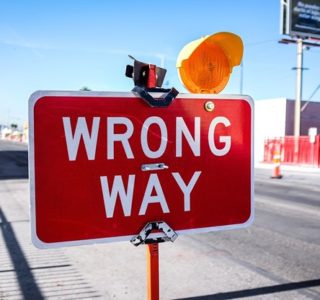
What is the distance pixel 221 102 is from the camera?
7.28 ft

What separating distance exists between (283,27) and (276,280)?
89.4 ft

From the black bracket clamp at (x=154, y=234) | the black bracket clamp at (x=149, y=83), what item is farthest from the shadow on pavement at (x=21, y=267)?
the black bracket clamp at (x=149, y=83)

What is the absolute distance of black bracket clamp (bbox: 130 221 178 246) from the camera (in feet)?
6.79

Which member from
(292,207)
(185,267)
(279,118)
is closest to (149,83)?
(185,267)

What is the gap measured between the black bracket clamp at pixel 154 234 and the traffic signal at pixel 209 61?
2.42ft

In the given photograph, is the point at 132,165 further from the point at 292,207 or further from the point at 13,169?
the point at 13,169

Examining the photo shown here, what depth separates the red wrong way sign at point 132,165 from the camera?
6.30 ft

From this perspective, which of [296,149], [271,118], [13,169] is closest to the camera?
[13,169]

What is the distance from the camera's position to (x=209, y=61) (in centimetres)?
232

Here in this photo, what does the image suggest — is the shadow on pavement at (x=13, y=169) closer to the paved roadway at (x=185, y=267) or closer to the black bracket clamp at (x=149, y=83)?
the paved roadway at (x=185, y=267)

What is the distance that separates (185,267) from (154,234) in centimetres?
335

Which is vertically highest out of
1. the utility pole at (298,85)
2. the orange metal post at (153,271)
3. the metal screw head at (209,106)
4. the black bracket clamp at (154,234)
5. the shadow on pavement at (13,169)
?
the utility pole at (298,85)

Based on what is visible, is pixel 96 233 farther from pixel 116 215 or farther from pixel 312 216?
pixel 312 216

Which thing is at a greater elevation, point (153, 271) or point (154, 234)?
point (154, 234)
